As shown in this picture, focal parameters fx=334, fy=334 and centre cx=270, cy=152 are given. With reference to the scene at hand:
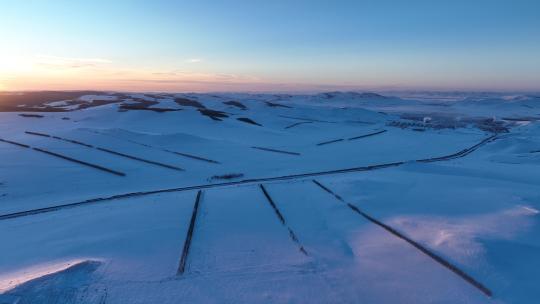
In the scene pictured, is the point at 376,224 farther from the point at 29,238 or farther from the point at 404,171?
the point at 29,238

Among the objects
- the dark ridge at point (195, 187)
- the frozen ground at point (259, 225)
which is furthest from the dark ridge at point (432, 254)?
the dark ridge at point (195, 187)

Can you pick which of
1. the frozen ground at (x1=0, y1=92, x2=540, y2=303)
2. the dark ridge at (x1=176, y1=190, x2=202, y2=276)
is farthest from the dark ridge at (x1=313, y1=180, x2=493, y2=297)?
the dark ridge at (x1=176, y1=190, x2=202, y2=276)

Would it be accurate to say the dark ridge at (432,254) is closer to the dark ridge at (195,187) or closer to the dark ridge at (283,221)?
the dark ridge at (283,221)

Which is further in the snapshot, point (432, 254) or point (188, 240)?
point (188, 240)

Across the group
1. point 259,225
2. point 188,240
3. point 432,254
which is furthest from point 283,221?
point 432,254

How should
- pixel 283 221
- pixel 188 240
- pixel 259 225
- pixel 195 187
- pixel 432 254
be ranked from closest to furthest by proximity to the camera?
pixel 432 254, pixel 188 240, pixel 259 225, pixel 283 221, pixel 195 187

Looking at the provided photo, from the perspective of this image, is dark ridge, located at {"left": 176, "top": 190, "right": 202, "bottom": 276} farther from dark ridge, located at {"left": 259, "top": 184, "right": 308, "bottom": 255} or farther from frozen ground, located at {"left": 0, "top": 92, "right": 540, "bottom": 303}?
dark ridge, located at {"left": 259, "top": 184, "right": 308, "bottom": 255}

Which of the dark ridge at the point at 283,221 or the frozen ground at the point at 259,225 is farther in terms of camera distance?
the dark ridge at the point at 283,221

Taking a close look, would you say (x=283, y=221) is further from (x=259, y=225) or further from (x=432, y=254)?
(x=432, y=254)

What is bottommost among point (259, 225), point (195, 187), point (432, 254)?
point (195, 187)
